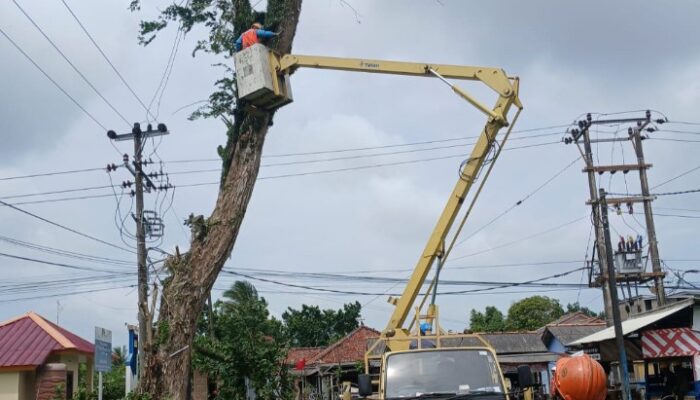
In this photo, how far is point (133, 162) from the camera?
2555 centimetres

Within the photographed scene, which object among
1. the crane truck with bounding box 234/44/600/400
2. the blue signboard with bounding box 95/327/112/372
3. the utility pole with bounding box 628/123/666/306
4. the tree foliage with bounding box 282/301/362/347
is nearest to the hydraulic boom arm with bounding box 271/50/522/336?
the crane truck with bounding box 234/44/600/400

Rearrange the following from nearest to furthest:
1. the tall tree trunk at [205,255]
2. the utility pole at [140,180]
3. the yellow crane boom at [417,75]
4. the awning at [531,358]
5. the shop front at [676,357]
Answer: the tall tree trunk at [205,255]
the yellow crane boom at [417,75]
the shop front at [676,357]
the utility pole at [140,180]
the awning at [531,358]

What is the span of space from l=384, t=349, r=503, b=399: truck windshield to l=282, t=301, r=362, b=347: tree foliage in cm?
5209

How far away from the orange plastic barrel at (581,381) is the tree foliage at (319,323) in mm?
51060

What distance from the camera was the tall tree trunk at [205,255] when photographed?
1145 centimetres

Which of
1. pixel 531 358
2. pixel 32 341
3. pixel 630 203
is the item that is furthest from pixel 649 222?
pixel 32 341

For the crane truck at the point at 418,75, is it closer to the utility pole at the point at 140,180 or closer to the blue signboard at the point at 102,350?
the blue signboard at the point at 102,350

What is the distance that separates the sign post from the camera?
33.9ft

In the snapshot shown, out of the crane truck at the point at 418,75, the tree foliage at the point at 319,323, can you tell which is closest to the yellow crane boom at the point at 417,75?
the crane truck at the point at 418,75

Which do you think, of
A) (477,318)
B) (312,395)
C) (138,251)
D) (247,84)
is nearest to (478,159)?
(247,84)

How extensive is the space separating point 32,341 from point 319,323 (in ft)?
134

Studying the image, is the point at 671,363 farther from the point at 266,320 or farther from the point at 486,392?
the point at 486,392

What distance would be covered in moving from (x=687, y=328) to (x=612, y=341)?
7.42 feet

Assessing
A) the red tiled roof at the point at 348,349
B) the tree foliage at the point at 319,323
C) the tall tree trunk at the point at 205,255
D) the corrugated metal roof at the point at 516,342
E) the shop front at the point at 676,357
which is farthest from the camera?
the tree foliage at the point at 319,323
